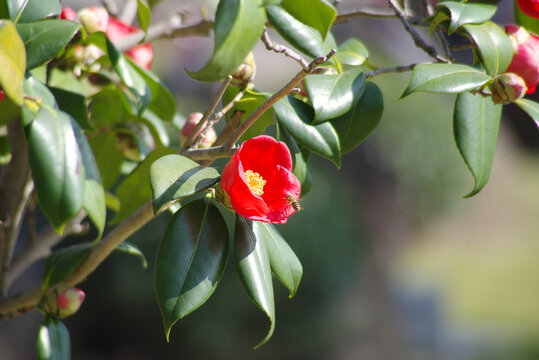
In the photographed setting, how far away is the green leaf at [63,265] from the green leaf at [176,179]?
9.4 inches

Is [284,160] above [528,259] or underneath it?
above

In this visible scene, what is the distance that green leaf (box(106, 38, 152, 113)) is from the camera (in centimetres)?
63

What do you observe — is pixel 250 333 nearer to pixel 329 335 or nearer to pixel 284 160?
pixel 329 335

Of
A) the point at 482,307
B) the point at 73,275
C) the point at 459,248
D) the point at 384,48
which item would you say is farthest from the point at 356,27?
the point at 73,275

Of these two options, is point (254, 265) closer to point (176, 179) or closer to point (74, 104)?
point (176, 179)

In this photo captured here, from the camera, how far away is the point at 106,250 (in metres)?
0.62

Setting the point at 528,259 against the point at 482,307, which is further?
the point at 528,259

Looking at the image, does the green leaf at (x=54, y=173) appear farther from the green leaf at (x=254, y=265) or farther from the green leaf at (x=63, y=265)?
the green leaf at (x=63, y=265)

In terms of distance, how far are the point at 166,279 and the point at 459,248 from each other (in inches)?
260

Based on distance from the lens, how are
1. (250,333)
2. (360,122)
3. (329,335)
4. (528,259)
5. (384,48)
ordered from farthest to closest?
(528,259) < (384,48) < (329,335) < (250,333) < (360,122)

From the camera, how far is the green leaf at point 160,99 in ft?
2.44

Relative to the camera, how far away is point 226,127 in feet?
1.90

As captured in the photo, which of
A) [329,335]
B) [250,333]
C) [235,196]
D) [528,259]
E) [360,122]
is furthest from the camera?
[528,259]

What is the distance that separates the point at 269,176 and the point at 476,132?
7.4 inches
